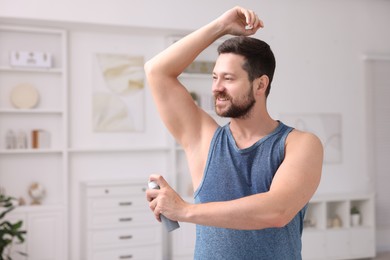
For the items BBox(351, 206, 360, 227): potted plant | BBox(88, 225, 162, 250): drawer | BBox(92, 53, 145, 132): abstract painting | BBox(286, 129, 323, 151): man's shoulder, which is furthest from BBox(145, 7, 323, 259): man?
BBox(351, 206, 360, 227): potted plant

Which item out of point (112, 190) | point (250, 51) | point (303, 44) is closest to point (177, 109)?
point (250, 51)

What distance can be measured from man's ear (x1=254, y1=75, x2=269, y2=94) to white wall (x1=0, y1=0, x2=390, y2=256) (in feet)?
12.4

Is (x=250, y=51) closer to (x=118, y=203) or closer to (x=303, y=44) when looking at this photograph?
(x=118, y=203)

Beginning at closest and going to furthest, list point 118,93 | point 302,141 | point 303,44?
point 302,141 → point 118,93 → point 303,44

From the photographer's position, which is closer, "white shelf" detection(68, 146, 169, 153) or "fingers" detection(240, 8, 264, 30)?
"fingers" detection(240, 8, 264, 30)

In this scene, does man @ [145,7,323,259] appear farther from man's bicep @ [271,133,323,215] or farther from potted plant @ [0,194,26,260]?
potted plant @ [0,194,26,260]

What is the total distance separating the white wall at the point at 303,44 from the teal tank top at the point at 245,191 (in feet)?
12.6

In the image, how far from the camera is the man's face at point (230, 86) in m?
1.33

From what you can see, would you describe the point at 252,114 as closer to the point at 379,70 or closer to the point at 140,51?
the point at 140,51

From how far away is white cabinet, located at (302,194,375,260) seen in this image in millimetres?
5480

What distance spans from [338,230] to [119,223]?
2527mm

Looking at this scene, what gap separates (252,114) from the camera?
141cm

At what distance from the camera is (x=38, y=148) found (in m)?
4.88

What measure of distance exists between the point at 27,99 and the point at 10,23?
0.77 meters
